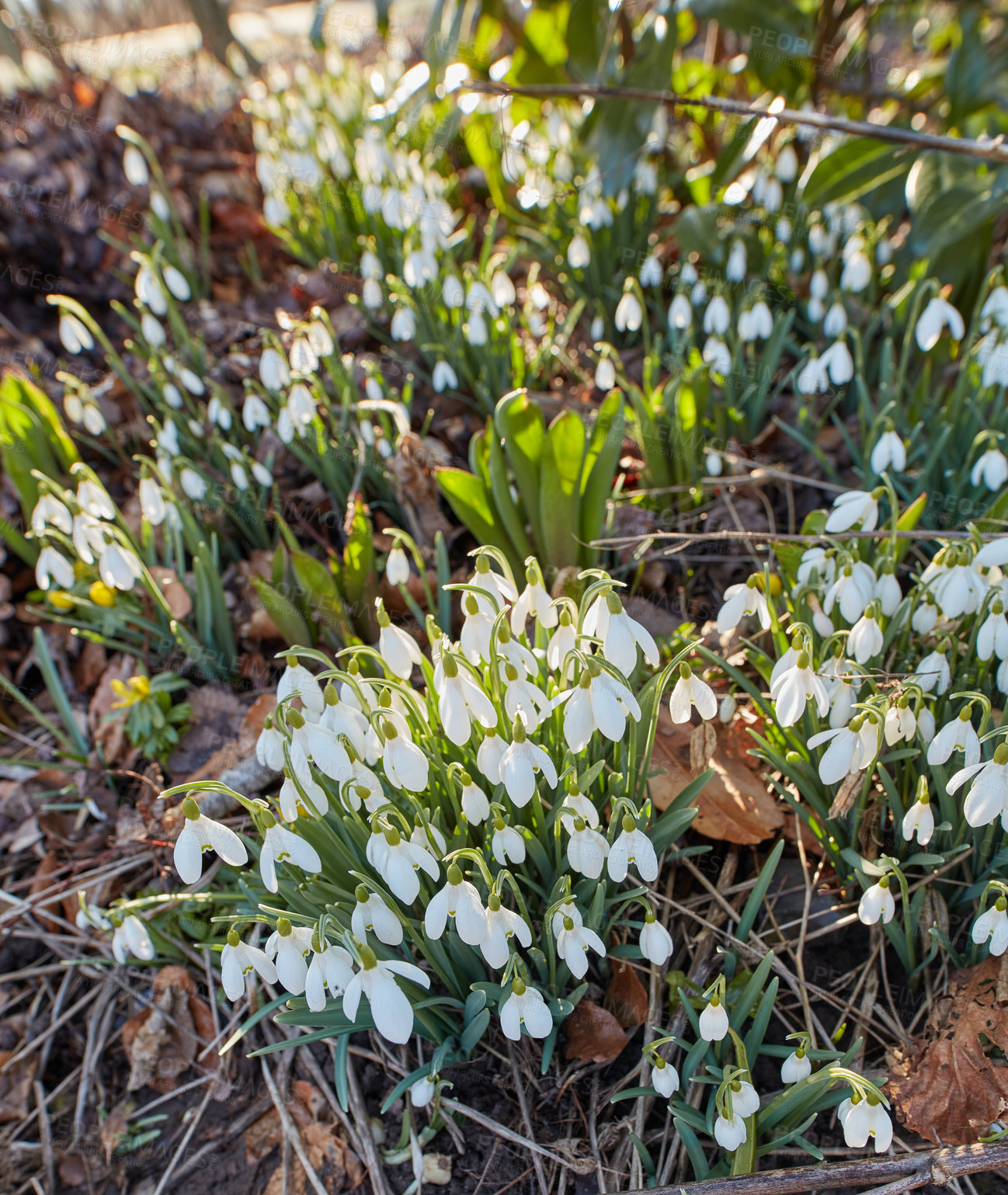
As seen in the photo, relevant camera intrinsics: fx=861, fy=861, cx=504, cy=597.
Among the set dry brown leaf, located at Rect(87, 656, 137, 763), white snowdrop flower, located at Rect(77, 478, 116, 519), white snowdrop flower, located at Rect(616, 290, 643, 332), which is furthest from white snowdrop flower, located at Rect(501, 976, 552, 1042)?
white snowdrop flower, located at Rect(616, 290, 643, 332)

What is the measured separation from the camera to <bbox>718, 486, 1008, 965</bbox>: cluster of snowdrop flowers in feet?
4.36

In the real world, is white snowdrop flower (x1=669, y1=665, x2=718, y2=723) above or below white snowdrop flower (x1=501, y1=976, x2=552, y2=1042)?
above

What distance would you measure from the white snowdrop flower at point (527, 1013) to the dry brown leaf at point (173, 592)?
1.53m

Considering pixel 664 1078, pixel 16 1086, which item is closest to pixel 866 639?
pixel 664 1078

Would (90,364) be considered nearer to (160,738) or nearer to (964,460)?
(160,738)

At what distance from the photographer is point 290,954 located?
1.23 metres

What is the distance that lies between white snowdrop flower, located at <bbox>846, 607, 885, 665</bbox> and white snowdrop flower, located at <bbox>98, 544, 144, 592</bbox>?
1599 mm

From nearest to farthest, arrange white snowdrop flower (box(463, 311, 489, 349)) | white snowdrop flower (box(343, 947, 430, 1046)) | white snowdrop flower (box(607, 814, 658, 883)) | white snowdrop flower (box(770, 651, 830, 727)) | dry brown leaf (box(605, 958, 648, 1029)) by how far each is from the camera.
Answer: white snowdrop flower (box(343, 947, 430, 1046)) < white snowdrop flower (box(607, 814, 658, 883)) < white snowdrop flower (box(770, 651, 830, 727)) < dry brown leaf (box(605, 958, 648, 1029)) < white snowdrop flower (box(463, 311, 489, 349))

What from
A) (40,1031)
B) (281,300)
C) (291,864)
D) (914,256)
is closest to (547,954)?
(291,864)

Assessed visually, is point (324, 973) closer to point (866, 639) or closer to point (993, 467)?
point (866, 639)

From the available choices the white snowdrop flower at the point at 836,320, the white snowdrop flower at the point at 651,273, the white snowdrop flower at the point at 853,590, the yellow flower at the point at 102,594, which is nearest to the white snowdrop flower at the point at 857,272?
the white snowdrop flower at the point at 836,320

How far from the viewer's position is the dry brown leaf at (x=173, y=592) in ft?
7.78

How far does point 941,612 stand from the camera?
1680 mm

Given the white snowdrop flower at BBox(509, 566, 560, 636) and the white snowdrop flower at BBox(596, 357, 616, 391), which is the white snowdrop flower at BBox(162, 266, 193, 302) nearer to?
the white snowdrop flower at BBox(596, 357, 616, 391)
